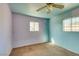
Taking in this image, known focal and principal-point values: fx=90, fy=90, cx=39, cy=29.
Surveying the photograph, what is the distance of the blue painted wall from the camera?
7.25 feet

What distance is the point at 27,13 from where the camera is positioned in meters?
2.18

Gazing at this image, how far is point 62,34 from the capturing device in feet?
7.80

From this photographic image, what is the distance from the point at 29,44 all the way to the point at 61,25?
907mm

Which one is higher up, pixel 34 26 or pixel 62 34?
pixel 34 26

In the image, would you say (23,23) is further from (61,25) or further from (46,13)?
(61,25)

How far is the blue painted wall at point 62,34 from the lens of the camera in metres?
2.21

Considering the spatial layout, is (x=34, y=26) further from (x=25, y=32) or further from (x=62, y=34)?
(x=62, y=34)

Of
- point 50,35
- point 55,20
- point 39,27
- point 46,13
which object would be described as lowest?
point 50,35

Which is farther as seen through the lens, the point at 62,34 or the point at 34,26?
the point at 62,34

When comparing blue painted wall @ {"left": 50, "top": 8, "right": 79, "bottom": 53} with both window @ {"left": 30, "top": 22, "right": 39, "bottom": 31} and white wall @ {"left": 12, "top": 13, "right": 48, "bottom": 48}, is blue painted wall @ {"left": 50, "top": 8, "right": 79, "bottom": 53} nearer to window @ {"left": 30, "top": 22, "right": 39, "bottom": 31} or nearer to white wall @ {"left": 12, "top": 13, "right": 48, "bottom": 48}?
white wall @ {"left": 12, "top": 13, "right": 48, "bottom": 48}

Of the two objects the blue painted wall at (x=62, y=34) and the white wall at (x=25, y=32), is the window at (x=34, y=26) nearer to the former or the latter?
the white wall at (x=25, y=32)

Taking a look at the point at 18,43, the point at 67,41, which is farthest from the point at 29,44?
the point at 67,41

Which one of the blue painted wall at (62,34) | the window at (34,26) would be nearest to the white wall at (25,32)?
the window at (34,26)

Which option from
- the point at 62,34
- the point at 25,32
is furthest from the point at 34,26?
the point at 62,34
